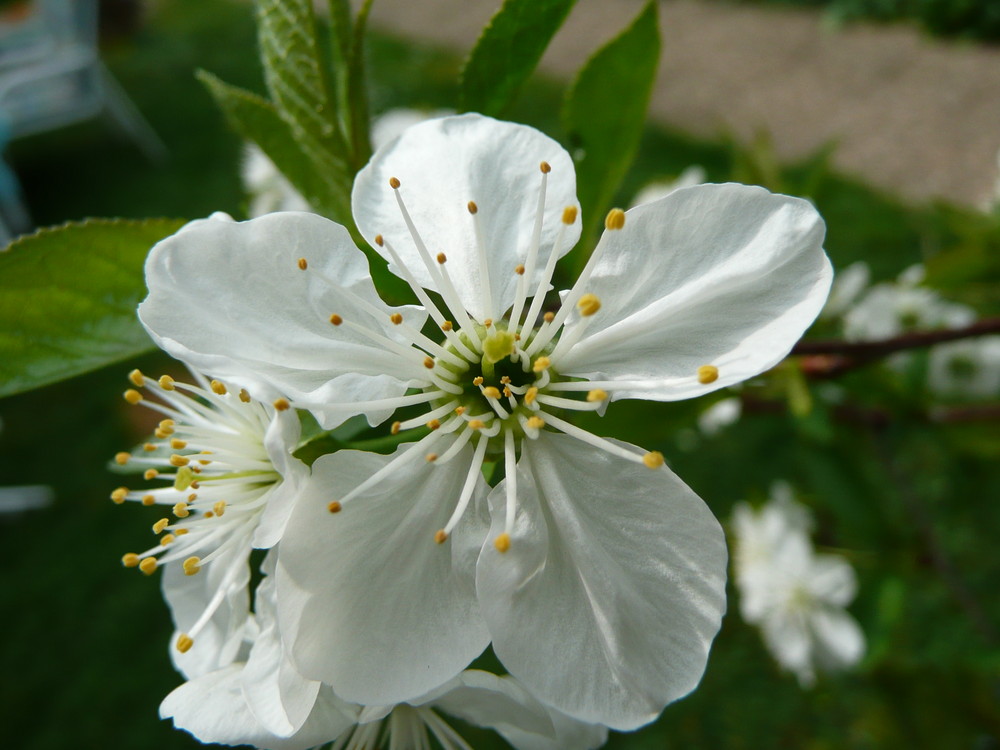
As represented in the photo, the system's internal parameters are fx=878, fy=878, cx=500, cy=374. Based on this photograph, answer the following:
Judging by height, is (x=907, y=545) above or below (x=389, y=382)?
below

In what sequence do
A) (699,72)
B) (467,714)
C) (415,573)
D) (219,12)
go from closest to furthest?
(415,573) < (467,714) < (699,72) < (219,12)

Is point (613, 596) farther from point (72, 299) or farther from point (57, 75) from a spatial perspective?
point (57, 75)

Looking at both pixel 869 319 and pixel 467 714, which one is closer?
pixel 467 714

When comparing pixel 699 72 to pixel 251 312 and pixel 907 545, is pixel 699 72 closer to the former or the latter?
pixel 907 545

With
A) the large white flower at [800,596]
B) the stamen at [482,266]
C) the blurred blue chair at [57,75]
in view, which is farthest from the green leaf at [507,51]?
the blurred blue chair at [57,75]

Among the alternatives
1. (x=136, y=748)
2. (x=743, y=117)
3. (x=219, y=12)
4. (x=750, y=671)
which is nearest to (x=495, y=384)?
(x=750, y=671)

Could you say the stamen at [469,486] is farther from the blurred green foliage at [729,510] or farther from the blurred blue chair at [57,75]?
the blurred blue chair at [57,75]

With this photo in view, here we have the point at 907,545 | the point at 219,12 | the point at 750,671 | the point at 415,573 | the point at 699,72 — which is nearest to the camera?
the point at 415,573
